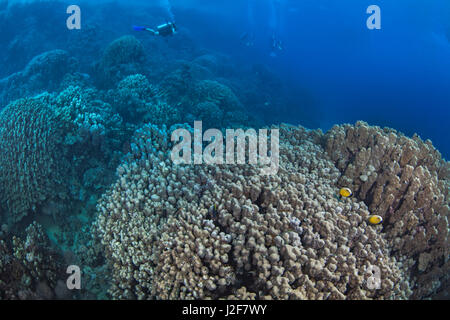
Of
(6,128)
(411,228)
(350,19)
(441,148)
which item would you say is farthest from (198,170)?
(350,19)

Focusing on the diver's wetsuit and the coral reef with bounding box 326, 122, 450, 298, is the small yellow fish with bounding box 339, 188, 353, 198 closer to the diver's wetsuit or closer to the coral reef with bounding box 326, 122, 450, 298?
the coral reef with bounding box 326, 122, 450, 298

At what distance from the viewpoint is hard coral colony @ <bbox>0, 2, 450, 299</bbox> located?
9.15 ft

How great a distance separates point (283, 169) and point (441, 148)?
30.5 meters

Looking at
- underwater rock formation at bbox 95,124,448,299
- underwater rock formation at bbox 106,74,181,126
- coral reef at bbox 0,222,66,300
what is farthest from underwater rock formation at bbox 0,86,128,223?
underwater rock formation at bbox 95,124,448,299

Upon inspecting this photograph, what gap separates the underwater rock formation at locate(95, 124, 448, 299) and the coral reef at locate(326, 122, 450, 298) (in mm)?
45

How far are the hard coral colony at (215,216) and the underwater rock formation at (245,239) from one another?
16 mm

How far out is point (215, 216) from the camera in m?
3.30

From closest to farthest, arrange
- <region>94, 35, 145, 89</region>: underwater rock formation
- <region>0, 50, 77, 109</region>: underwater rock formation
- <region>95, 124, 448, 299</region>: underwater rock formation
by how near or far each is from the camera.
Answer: <region>95, 124, 448, 299</region>: underwater rock formation, <region>94, 35, 145, 89</region>: underwater rock formation, <region>0, 50, 77, 109</region>: underwater rock formation

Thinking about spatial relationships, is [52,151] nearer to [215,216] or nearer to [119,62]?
[215,216]

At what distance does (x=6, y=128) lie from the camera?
204 inches

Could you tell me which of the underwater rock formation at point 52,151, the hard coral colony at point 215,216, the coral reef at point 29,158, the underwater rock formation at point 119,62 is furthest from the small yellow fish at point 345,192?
the underwater rock formation at point 119,62

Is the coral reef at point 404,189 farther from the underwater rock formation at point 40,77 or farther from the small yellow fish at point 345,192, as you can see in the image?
the underwater rock formation at point 40,77

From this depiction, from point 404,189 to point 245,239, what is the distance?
9.74 ft
